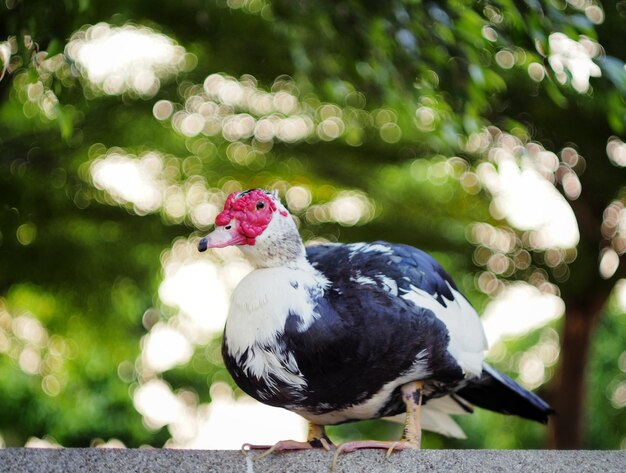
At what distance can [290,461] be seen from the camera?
2553 mm

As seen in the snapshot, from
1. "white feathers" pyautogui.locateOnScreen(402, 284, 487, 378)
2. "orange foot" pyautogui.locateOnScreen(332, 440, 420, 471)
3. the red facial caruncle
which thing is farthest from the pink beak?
"orange foot" pyautogui.locateOnScreen(332, 440, 420, 471)

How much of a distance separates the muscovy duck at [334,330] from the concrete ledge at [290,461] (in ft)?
0.16

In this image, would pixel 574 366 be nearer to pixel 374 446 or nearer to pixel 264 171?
pixel 264 171

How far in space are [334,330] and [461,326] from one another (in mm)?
498

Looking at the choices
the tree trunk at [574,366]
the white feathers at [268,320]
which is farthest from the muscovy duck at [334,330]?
the tree trunk at [574,366]

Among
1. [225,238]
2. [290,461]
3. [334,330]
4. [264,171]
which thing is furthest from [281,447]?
[264,171]

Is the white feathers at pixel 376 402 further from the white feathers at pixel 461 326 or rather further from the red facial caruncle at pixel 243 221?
the red facial caruncle at pixel 243 221

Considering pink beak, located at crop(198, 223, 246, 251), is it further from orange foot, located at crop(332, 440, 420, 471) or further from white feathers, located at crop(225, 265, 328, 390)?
orange foot, located at crop(332, 440, 420, 471)

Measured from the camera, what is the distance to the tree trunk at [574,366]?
6.77 m

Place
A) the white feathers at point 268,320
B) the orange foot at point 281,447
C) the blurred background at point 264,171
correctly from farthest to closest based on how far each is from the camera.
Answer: the blurred background at point 264,171 → the orange foot at point 281,447 → the white feathers at point 268,320

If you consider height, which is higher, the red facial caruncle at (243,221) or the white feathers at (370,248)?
the red facial caruncle at (243,221)

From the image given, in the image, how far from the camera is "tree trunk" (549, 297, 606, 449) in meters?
6.77

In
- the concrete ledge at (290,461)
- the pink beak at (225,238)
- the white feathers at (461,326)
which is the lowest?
the concrete ledge at (290,461)

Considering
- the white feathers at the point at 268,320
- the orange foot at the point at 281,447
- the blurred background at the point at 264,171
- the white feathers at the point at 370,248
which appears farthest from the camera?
the blurred background at the point at 264,171
